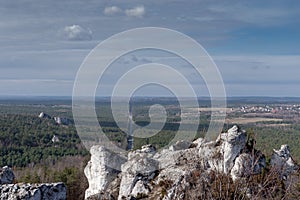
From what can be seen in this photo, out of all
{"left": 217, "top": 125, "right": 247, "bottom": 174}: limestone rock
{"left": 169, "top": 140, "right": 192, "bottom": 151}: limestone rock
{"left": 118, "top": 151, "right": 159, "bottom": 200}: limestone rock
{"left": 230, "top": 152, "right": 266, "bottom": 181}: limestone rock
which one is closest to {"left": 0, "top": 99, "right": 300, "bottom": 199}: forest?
{"left": 169, "top": 140, "right": 192, "bottom": 151}: limestone rock

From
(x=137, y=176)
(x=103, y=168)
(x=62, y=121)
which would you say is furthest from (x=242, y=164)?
(x=62, y=121)

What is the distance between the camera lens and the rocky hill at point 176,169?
71.9 ft

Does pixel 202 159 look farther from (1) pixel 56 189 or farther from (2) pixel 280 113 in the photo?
(2) pixel 280 113

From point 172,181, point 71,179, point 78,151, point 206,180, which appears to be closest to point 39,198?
point 206,180

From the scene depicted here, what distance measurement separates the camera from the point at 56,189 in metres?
16.1

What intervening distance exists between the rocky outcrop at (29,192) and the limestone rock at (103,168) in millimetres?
10352

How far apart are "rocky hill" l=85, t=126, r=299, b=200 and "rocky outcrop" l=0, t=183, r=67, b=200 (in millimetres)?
7164

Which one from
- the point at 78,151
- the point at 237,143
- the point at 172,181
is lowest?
the point at 78,151

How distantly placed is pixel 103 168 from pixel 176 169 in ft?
17.2

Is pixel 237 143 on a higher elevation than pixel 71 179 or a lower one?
higher

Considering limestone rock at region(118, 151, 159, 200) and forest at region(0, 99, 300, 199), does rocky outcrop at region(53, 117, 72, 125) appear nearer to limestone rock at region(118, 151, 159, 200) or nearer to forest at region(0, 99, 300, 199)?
A: forest at region(0, 99, 300, 199)

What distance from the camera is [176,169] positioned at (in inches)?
932

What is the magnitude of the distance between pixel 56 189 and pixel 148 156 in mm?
11211

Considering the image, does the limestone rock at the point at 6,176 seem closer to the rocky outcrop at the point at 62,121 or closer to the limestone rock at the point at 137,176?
the limestone rock at the point at 137,176
